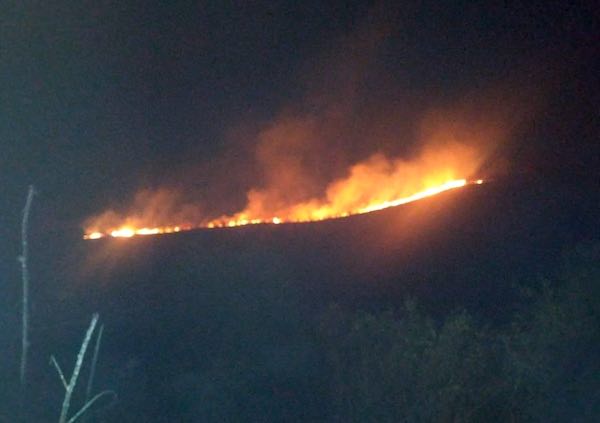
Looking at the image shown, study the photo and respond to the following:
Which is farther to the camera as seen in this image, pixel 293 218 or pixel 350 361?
pixel 293 218

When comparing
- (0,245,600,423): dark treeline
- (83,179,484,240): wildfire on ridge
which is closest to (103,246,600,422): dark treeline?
(0,245,600,423): dark treeline

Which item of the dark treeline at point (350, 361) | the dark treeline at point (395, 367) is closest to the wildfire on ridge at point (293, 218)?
the dark treeline at point (350, 361)

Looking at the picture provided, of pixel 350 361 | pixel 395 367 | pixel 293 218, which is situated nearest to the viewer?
pixel 395 367

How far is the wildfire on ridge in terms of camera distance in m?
11.8

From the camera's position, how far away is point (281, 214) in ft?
44.3

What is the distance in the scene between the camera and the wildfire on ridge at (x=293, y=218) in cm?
1183

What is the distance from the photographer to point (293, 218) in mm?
12766

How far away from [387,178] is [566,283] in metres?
5.14

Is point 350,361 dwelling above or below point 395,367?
above

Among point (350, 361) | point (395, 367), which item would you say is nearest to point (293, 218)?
point (350, 361)

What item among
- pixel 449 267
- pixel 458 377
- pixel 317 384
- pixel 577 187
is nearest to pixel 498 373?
pixel 458 377

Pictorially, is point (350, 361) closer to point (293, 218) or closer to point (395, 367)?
point (395, 367)

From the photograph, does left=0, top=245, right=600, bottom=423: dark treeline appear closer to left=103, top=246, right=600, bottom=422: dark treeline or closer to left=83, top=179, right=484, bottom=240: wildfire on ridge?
left=103, top=246, right=600, bottom=422: dark treeline

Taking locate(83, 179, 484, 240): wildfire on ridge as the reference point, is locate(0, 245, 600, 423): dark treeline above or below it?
below
